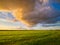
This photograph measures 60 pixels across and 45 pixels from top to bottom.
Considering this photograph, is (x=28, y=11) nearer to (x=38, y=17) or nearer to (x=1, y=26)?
(x=38, y=17)

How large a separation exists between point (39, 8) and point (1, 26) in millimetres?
591

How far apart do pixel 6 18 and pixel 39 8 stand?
486 mm

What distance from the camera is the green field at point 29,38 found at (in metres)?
2.15

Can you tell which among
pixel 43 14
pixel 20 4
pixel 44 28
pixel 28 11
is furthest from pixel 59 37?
pixel 20 4

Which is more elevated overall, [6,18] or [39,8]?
[39,8]

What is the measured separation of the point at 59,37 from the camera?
7.22ft

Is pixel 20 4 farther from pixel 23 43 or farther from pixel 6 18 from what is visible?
pixel 23 43

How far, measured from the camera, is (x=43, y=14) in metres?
2.23

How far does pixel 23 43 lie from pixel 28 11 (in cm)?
45

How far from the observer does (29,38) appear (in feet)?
7.13

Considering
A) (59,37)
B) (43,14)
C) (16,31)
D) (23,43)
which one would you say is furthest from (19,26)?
(59,37)

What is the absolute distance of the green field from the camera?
84.7 inches

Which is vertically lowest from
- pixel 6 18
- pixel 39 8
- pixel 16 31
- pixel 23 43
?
pixel 23 43

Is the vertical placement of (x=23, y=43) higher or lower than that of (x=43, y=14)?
lower
